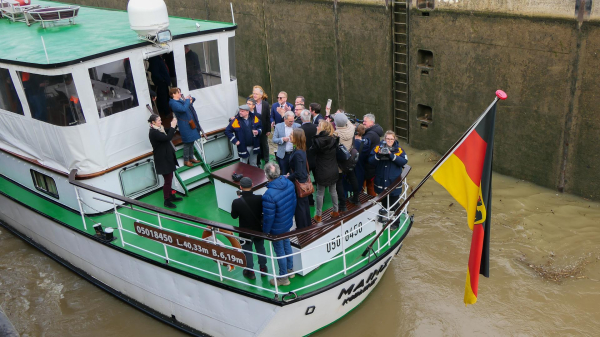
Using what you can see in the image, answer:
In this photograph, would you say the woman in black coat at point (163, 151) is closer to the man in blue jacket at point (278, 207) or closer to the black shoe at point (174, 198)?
the black shoe at point (174, 198)

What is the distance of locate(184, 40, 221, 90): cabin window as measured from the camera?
8883 mm

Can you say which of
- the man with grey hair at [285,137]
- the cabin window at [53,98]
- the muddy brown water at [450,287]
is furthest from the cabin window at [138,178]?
the man with grey hair at [285,137]

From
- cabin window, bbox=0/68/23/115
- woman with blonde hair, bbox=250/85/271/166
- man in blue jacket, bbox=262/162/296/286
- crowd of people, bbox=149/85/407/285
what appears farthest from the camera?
woman with blonde hair, bbox=250/85/271/166

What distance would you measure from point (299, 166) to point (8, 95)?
15.4ft

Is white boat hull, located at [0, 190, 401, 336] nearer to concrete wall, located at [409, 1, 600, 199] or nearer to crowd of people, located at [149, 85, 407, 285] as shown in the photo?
crowd of people, located at [149, 85, 407, 285]

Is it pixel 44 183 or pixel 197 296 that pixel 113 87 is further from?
pixel 197 296

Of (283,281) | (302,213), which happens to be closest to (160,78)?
(302,213)

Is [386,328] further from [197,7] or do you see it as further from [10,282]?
[197,7]

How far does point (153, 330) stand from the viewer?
798cm

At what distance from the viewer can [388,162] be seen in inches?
304

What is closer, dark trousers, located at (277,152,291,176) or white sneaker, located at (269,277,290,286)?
white sneaker, located at (269,277,290,286)

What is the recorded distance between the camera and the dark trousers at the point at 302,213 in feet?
23.8

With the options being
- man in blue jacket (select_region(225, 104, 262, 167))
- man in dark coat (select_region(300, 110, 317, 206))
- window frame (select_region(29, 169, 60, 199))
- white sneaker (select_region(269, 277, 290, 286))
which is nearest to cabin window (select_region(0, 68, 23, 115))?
window frame (select_region(29, 169, 60, 199))

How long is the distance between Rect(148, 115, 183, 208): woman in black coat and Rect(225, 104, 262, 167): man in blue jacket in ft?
2.92
